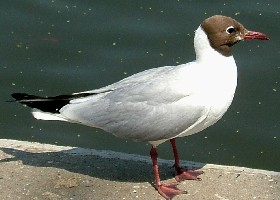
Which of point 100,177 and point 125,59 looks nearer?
point 100,177

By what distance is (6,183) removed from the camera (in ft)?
17.6

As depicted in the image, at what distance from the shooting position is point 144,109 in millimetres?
5305

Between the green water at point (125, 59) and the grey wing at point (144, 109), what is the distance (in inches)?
55.5

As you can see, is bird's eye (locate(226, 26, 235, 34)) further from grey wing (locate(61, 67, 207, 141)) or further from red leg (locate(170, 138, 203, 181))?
red leg (locate(170, 138, 203, 181))

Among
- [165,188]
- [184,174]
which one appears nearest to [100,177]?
[165,188]

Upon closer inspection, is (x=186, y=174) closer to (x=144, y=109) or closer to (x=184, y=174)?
(x=184, y=174)

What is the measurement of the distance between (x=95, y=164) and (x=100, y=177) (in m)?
0.20

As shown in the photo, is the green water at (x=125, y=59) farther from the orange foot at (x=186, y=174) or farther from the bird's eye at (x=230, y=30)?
the bird's eye at (x=230, y=30)

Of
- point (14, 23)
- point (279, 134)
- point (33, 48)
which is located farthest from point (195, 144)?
point (14, 23)

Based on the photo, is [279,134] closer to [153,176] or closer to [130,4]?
[153,176]

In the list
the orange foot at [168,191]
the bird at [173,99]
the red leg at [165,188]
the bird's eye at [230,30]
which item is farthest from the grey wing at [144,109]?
the bird's eye at [230,30]

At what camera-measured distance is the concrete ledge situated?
17.4 feet

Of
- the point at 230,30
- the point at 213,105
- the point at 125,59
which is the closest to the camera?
the point at 213,105

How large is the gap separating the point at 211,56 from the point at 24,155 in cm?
160
